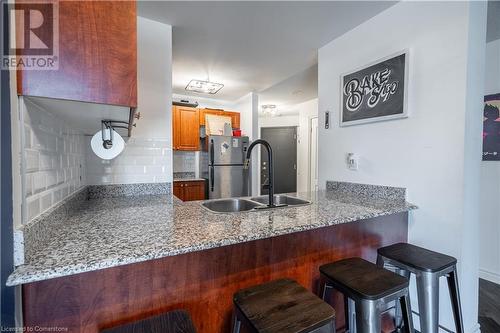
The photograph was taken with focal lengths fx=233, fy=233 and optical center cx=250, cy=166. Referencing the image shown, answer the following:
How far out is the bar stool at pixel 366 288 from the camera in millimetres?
930

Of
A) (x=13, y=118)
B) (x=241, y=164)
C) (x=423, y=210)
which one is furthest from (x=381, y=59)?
(x=241, y=164)

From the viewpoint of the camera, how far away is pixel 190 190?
12.2 feet

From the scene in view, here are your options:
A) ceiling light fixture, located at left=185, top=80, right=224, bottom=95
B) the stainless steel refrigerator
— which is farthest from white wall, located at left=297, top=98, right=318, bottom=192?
ceiling light fixture, located at left=185, top=80, right=224, bottom=95

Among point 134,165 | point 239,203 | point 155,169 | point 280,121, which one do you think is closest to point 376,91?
point 239,203

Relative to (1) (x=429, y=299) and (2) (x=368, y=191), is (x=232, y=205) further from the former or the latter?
(1) (x=429, y=299)

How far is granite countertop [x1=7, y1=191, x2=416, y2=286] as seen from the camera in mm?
680

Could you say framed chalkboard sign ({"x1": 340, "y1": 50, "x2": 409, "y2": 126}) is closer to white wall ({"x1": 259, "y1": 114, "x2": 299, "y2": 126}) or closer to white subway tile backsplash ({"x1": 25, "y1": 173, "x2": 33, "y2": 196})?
white subway tile backsplash ({"x1": 25, "y1": 173, "x2": 33, "y2": 196})

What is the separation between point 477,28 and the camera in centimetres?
138

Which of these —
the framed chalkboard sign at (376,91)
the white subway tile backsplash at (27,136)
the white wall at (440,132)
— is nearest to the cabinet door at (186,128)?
the framed chalkboard sign at (376,91)

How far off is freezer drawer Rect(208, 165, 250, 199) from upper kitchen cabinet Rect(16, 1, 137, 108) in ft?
9.89

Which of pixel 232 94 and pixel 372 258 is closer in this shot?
pixel 372 258

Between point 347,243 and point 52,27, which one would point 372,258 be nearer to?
point 347,243

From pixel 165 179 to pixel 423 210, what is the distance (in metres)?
2.00

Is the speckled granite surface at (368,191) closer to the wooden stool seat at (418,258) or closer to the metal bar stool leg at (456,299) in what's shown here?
the wooden stool seat at (418,258)
